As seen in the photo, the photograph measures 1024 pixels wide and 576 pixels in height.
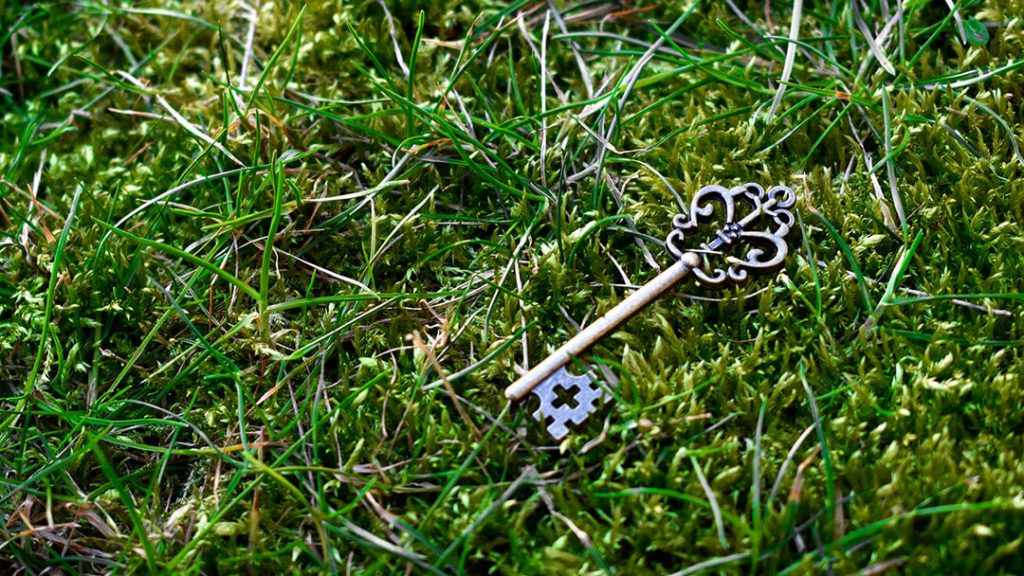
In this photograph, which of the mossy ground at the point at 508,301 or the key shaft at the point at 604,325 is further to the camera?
the key shaft at the point at 604,325

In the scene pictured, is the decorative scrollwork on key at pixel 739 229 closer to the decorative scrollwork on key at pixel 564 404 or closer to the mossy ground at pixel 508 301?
the mossy ground at pixel 508 301

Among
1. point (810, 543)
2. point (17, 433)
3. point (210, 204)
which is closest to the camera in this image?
point (810, 543)

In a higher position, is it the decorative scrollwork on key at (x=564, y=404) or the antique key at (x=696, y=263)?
the antique key at (x=696, y=263)

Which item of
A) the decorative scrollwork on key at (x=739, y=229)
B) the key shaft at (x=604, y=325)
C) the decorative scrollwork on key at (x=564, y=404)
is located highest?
A: the decorative scrollwork on key at (x=739, y=229)

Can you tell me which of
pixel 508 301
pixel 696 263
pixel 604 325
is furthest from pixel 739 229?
pixel 508 301

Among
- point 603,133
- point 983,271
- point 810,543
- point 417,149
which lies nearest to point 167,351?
point 417,149

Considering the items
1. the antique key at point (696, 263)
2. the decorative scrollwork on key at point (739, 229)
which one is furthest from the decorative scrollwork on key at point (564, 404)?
the decorative scrollwork on key at point (739, 229)

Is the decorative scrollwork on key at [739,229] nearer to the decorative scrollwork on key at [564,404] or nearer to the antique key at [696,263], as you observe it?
the antique key at [696,263]

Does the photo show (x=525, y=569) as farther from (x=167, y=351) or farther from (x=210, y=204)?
(x=210, y=204)
